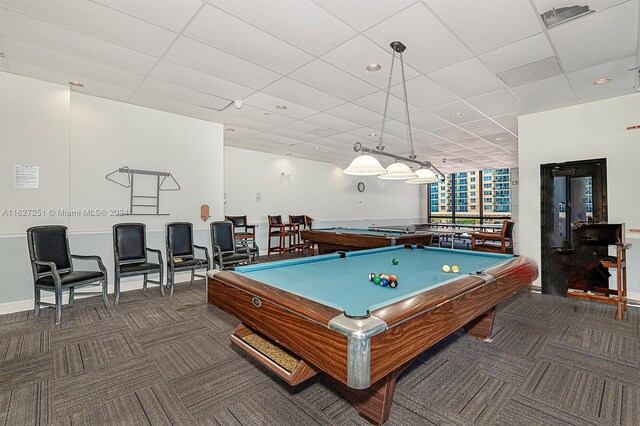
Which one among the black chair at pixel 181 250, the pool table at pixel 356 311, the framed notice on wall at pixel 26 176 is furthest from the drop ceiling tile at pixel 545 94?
the framed notice on wall at pixel 26 176

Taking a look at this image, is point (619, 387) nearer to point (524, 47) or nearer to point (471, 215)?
point (524, 47)

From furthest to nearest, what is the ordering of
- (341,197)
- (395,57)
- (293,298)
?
(341,197) < (395,57) < (293,298)

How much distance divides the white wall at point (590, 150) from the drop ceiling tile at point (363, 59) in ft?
8.83

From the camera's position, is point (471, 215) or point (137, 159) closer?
point (137, 159)

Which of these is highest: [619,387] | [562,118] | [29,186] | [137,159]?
[562,118]

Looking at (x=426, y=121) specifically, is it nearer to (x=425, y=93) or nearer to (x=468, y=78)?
(x=425, y=93)

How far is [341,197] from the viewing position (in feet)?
32.7

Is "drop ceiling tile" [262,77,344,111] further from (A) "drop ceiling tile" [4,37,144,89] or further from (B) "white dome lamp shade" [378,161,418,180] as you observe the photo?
(A) "drop ceiling tile" [4,37,144,89]

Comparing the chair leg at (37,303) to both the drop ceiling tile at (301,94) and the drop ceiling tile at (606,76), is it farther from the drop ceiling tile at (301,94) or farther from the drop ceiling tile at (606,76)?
the drop ceiling tile at (606,76)

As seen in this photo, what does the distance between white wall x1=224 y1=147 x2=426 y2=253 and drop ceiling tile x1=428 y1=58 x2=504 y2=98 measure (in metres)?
5.16

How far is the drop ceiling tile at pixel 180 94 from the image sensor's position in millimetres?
3791

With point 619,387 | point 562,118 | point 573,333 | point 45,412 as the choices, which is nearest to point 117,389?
point 45,412

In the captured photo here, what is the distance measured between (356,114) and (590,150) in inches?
132

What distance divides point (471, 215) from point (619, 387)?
10.9 meters
